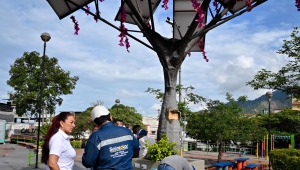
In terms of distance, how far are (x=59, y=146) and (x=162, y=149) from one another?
3.28 m

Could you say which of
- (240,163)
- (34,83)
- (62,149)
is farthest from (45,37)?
(34,83)

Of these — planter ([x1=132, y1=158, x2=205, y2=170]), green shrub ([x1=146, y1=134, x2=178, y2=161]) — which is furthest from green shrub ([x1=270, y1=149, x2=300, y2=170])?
green shrub ([x1=146, y1=134, x2=178, y2=161])

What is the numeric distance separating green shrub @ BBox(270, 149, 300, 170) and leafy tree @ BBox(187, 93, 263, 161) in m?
4.75

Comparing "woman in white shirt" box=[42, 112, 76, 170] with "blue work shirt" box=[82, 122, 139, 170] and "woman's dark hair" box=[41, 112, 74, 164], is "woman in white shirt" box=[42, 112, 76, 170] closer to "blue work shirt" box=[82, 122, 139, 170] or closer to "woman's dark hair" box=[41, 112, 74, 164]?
"woman's dark hair" box=[41, 112, 74, 164]

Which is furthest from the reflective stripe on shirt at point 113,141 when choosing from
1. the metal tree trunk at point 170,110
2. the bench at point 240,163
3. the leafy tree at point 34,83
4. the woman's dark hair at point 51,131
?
the leafy tree at point 34,83

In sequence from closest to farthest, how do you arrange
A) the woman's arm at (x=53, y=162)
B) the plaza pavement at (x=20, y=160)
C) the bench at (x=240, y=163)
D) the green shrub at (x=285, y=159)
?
the woman's arm at (x=53, y=162) < the green shrub at (x=285, y=159) < the plaza pavement at (x=20, y=160) < the bench at (x=240, y=163)

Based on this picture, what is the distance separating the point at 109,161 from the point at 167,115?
11.8 feet

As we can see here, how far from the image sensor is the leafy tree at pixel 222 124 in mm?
18547

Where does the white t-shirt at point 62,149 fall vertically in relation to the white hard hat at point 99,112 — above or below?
below

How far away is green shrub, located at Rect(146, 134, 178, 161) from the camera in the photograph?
281 inches

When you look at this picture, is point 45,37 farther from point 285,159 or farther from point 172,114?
point 285,159

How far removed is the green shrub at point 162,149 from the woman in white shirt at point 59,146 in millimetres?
2946

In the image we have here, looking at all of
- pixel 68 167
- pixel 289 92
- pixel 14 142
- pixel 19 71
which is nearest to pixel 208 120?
pixel 289 92

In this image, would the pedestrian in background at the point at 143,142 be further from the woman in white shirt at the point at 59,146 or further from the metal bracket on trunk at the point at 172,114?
the woman in white shirt at the point at 59,146
